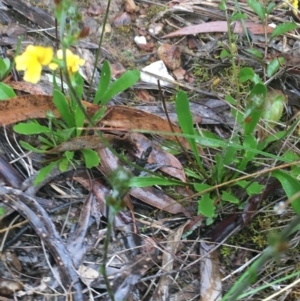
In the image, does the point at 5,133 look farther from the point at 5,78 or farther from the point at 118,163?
the point at 118,163

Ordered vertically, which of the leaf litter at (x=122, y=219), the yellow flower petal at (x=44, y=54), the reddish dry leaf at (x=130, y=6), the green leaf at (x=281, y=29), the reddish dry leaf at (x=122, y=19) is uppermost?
the yellow flower petal at (x=44, y=54)

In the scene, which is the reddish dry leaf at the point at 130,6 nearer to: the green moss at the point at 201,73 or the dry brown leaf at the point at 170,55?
the dry brown leaf at the point at 170,55

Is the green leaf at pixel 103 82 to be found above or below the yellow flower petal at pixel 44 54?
below

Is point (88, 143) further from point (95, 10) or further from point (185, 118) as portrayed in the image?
point (95, 10)

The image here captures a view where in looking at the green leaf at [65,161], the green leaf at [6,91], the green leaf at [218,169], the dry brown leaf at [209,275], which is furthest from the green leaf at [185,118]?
the green leaf at [6,91]

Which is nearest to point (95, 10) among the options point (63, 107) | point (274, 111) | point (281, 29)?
point (63, 107)

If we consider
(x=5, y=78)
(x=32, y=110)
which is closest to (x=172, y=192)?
(x=32, y=110)

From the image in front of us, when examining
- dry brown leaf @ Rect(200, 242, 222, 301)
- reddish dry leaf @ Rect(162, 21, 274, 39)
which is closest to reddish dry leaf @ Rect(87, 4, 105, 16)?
reddish dry leaf @ Rect(162, 21, 274, 39)
